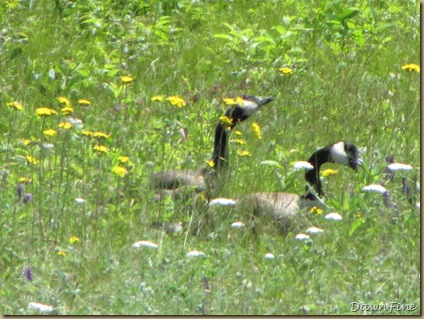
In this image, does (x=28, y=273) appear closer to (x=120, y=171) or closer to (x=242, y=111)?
(x=120, y=171)

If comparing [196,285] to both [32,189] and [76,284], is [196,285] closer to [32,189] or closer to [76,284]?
[76,284]

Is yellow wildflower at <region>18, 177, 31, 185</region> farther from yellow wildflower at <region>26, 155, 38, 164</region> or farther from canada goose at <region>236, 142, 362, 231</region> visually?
canada goose at <region>236, 142, 362, 231</region>

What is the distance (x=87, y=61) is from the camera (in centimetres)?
899

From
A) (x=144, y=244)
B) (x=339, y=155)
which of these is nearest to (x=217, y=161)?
(x=339, y=155)

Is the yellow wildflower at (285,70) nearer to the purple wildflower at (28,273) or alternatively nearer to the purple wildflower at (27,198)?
the purple wildflower at (27,198)

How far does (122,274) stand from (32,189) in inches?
52.8

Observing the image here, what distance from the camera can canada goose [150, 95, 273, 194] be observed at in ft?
21.3

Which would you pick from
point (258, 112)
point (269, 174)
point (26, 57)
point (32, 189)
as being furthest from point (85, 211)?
point (26, 57)

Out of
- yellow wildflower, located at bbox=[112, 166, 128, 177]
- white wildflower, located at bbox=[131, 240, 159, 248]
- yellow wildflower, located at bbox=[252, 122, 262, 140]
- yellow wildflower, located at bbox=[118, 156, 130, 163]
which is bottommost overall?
yellow wildflower, located at bbox=[252, 122, 262, 140]

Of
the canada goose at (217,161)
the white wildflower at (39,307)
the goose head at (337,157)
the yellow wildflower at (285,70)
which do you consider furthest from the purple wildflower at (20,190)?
the yellow wildflower at (285,70)

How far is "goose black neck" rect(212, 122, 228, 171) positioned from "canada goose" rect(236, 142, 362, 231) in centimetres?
58

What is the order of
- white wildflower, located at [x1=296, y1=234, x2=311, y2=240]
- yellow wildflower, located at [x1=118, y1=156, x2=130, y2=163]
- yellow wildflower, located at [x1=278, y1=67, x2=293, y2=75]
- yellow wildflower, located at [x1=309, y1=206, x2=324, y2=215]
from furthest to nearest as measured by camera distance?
yellow wildflower, located at [x1=278, y1=67, x2=293, y2=75] < yellow wildflower, located at [x1=118, y1=156, x2=130, y2=163] < yellow wildflower, located at [x1=309, y1=206, x2=324, y2=215] < white wildflower, located at [x1=296, y1=234, x2=311, y2=240]

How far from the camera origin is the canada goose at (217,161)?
6.49 metres

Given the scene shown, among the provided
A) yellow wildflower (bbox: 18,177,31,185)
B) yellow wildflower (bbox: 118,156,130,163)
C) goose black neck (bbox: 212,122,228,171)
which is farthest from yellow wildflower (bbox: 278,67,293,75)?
yellow wildflower (bbox: 18,177,31,185)
